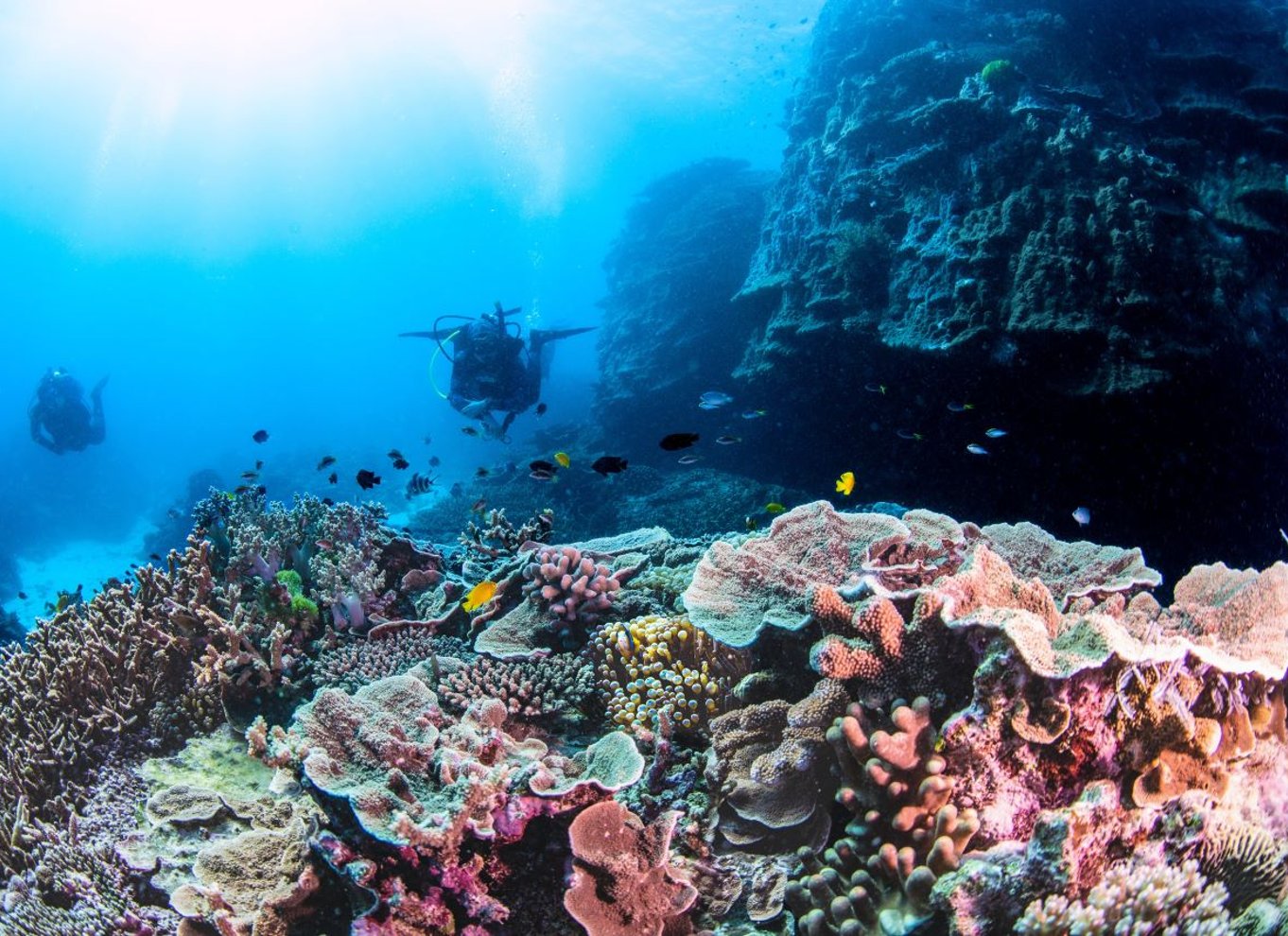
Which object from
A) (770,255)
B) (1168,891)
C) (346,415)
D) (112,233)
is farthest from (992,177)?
(112,233)

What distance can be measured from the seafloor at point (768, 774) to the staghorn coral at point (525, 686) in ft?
0.06

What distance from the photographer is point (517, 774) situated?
8.36ft

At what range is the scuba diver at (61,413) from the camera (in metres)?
21.3

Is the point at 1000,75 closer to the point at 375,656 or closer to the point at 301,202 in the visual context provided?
the point at 375,656

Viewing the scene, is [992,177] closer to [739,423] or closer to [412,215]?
[739,423]

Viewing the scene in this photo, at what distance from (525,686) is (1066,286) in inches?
338

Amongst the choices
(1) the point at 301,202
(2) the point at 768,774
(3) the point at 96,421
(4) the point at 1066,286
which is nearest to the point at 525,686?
(2) the point at 768,774

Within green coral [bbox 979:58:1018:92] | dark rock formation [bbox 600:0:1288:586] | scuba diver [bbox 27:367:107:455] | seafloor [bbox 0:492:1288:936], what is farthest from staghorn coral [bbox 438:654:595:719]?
scuba diver [bbox 27:367:107:455]

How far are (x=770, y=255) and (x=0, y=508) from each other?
1970 inches

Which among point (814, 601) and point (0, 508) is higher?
point (0, 508)

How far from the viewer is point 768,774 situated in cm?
276

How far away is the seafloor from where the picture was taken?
6.86 ft

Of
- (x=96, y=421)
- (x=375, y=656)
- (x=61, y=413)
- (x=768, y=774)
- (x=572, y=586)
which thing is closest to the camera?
(x=768, y=774)

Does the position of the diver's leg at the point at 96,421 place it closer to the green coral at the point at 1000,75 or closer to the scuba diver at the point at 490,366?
the scuba diver at the point at 490,366
